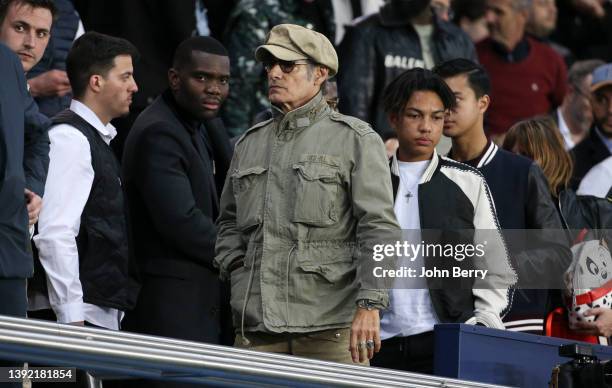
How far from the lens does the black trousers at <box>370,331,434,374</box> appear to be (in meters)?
6.47

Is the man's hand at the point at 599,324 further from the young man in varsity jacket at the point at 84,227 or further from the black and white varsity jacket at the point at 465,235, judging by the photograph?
the young man in varsity jacket at the point at 84,227

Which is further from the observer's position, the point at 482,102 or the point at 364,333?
the point at 482,102

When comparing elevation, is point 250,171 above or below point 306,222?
above

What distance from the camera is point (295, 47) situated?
597 cm

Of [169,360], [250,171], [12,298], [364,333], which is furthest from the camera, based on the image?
[250,171]

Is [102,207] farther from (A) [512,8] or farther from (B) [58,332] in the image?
(A) [512,8]

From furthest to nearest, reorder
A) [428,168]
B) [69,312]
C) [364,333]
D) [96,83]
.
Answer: [96,83]
[428,168]
[69,312]
[364,333]

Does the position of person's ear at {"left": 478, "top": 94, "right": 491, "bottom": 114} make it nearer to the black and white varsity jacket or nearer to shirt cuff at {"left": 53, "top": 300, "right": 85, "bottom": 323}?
the black and white varsity jacket

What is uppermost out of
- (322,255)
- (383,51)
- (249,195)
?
(383,51)

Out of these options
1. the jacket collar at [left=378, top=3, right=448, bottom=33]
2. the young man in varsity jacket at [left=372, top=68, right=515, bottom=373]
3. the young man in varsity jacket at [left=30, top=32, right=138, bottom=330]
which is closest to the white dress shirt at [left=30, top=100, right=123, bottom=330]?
the young man in varsity jacket at [left=30, top=32, right=138, bottom=330]

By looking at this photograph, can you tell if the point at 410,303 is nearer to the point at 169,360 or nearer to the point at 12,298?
the point at 12,298

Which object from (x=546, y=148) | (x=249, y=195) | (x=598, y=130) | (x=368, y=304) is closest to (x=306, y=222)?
(x=249, y=195)

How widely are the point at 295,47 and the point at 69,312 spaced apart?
1605mm

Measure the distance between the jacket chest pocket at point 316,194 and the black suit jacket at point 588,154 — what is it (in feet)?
13.8
